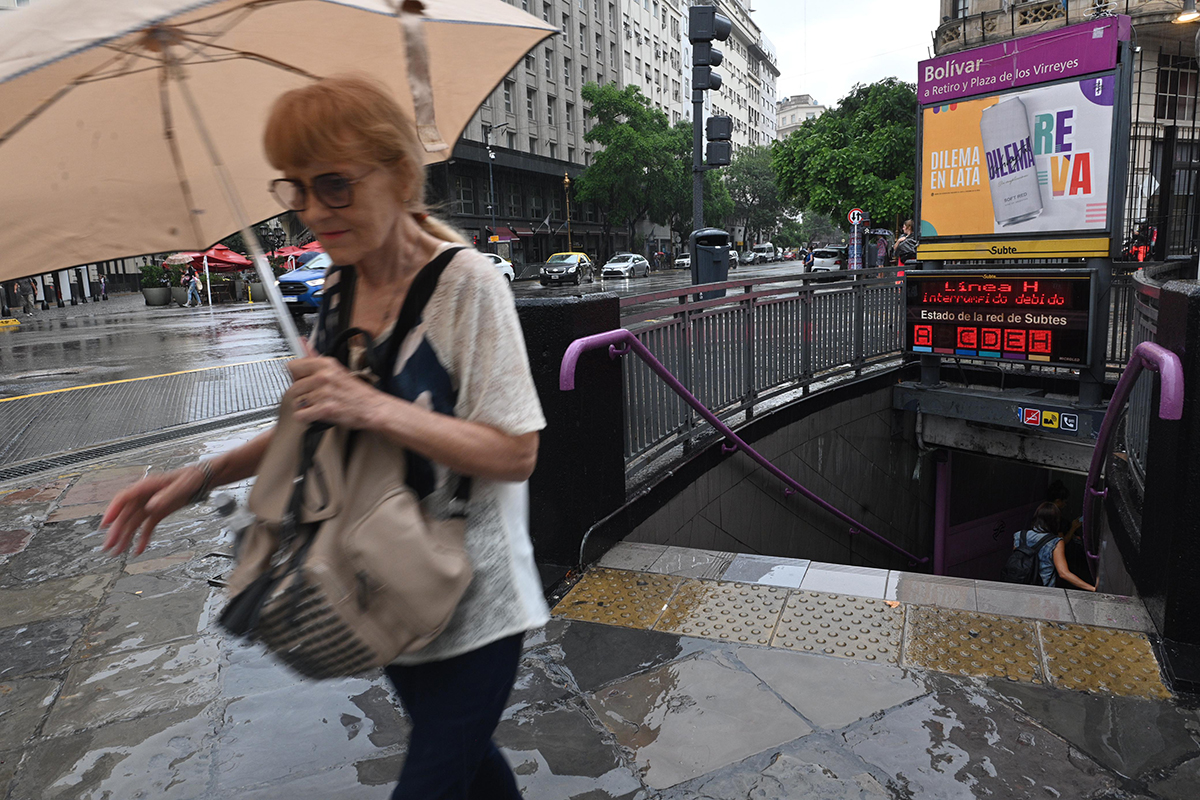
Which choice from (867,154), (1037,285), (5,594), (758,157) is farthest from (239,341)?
(758,157)

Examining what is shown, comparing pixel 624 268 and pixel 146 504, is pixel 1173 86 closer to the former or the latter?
pixel 624 268

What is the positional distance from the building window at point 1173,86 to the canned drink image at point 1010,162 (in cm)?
2626

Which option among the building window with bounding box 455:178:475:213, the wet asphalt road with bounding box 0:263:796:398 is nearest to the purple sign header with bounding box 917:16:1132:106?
the wet asphalt road with bounding box 0:263:796:398

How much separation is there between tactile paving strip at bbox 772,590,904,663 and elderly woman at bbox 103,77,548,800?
2.01m

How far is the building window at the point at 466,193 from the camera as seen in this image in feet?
168

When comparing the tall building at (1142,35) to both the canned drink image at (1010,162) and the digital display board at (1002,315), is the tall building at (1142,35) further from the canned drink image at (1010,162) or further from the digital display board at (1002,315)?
the digital display board at (1002,315)

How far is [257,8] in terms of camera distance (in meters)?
1.61

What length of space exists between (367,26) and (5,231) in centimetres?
86

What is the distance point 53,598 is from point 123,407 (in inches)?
236

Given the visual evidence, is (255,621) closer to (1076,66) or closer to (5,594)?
(5,594)

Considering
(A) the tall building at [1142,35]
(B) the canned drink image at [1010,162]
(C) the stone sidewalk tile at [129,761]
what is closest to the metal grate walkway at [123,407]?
(C) the stone sidewalk tile at [129,761]

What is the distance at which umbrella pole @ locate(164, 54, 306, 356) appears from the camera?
1528mm

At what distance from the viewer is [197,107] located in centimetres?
181

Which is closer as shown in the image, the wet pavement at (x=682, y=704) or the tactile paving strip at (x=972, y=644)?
the wet pavement at (x=682, y=704)
